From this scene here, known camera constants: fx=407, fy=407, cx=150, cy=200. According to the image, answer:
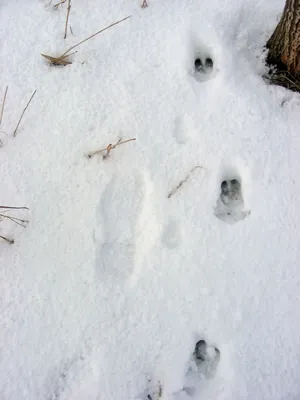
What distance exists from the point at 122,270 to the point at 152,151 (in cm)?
45

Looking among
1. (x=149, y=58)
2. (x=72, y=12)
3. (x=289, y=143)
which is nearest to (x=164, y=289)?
(x=289, y=143)

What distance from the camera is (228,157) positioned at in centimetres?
148

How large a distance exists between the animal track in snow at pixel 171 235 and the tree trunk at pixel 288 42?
2.39ft

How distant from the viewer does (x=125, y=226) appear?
142cm

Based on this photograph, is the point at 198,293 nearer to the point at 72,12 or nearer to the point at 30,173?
the point at 30,173

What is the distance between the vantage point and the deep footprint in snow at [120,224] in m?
1.36

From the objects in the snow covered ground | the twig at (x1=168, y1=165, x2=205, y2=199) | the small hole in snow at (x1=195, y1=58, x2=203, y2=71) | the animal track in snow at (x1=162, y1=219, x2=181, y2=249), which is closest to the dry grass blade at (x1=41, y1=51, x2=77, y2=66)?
the snow covered ground

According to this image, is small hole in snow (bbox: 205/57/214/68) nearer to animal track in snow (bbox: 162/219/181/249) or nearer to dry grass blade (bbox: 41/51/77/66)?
dry grass blade (bbox: 41/51/77/66)

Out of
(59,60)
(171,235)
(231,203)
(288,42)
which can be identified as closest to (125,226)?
(171,235)

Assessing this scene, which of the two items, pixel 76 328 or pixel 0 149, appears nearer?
pixel 76 328

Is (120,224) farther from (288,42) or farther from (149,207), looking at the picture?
(288,42)

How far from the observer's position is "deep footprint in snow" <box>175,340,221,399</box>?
1251 millimetres

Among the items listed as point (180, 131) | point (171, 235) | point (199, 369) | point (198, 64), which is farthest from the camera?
point (198, 64)

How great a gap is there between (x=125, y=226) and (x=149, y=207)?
11 cm
